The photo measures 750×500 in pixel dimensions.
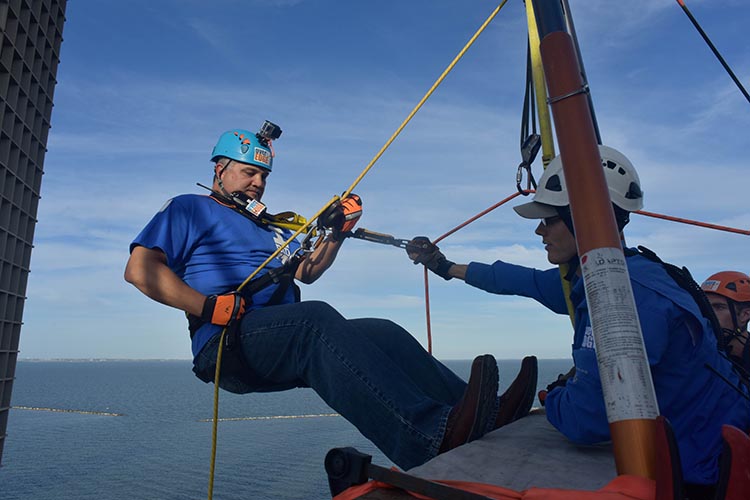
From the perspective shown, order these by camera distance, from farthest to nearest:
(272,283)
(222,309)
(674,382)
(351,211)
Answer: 1. (351,211)
2. (272,283)
3. (222,309)
4. (674,382)

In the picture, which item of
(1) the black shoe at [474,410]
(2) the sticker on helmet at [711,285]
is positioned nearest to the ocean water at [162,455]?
(2) the sticker on helmet at [711,285]

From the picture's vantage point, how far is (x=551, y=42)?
1623 mm

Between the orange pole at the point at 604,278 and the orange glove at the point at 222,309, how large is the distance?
2181 mm

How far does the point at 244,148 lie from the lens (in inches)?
160

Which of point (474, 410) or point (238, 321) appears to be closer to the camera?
point (474, 410)

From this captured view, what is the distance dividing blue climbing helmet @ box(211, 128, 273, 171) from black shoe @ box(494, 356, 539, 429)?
251cm

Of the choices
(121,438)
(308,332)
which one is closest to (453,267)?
(308,332)

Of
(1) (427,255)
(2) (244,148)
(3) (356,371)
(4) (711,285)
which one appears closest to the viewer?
(3) (356,371)

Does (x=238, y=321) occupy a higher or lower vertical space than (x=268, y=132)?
lower

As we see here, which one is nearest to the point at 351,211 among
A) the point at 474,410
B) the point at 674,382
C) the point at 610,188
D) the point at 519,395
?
the point at 519,395

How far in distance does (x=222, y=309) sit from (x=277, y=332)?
1.37 ft

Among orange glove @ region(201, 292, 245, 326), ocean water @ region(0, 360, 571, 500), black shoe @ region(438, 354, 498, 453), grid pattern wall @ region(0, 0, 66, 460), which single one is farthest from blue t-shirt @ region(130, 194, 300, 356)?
ocean water @ region(0, 360, 571, 500)

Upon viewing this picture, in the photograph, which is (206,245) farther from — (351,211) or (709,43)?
(709,43)

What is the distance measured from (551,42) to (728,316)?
6676mm
